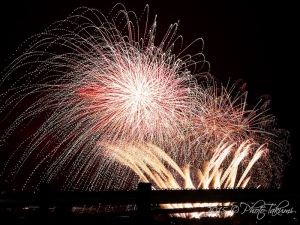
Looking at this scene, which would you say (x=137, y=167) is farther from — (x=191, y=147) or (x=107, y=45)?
(x=107, y=45)

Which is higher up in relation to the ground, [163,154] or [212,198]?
[163,154]

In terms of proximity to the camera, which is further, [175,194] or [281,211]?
[281,211]

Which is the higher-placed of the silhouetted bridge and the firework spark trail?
the firework spark trail

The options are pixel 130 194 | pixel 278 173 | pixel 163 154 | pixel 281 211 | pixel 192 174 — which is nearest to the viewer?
pixel 130 194

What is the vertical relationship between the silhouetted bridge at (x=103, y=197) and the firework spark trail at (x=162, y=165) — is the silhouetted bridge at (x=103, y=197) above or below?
below

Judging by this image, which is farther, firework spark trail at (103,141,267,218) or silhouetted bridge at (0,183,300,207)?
firework spark trail at (103,141,267,218)

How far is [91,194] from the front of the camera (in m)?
6.55

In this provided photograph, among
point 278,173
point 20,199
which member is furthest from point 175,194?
point 278,173

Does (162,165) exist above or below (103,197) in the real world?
above

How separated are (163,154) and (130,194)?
574 inches

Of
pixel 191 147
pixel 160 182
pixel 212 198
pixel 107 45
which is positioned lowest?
pixel 212 198

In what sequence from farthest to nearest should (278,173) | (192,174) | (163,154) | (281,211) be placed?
(278,173), (192,174), (163,154), (281,211)

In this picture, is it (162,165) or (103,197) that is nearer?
(103,197)

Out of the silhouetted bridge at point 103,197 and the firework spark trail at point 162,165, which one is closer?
the silhouetted bridge at point 103,197
